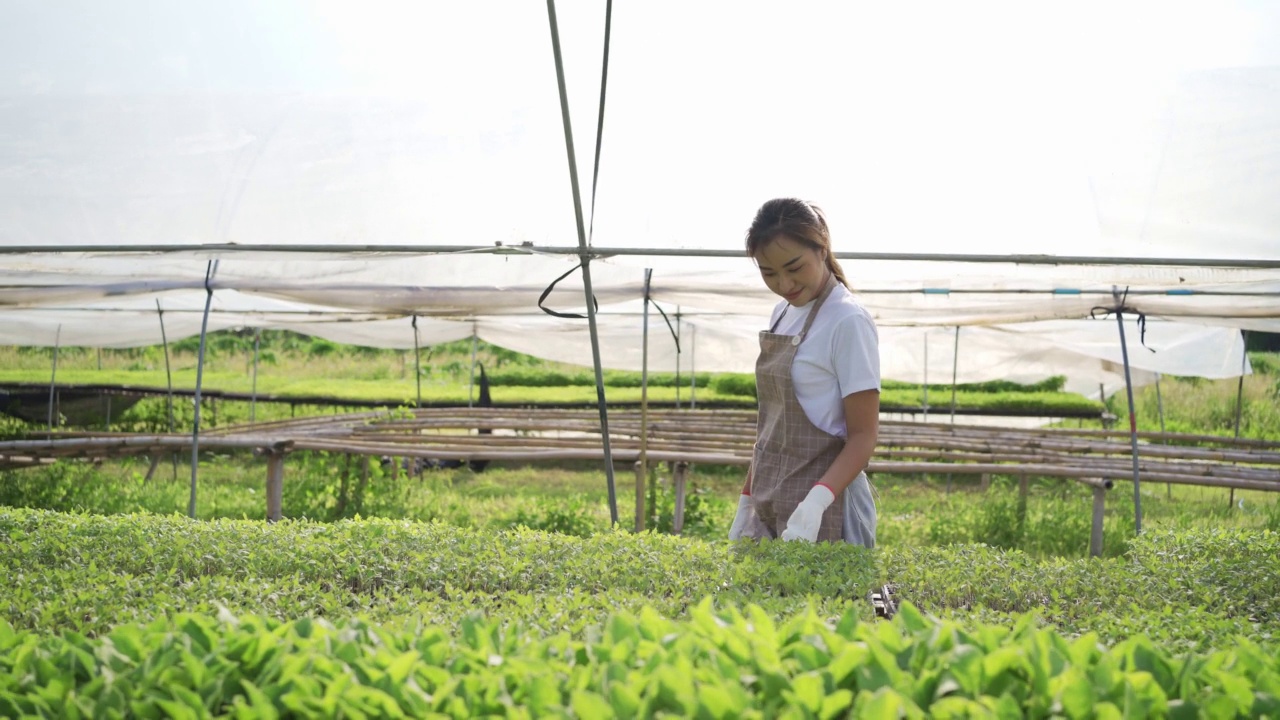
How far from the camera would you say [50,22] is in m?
4.46

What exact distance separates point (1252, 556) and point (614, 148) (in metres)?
3.01

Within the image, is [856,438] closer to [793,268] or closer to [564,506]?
[793,268]

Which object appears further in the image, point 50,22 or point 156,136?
point 156,136

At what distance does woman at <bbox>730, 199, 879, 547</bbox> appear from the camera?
267cm

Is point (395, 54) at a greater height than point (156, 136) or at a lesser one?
greater

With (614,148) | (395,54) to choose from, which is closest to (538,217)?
(614,148)

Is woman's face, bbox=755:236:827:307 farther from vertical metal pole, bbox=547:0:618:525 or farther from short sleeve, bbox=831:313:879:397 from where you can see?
vertical metal pole, bbox=547:0:618:525

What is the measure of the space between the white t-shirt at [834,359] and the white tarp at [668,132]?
66.5 inches

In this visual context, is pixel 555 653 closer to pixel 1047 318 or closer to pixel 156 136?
pixel 156 136

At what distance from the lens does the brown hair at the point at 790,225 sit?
2707mm

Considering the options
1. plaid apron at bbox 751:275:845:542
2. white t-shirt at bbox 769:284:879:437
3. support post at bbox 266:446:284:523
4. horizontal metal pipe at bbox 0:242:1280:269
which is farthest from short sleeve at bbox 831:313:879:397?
support post at bbox 266:446:284:523

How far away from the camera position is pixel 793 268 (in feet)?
9.08

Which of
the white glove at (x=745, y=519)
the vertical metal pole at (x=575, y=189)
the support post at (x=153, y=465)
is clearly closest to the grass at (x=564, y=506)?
the support post at (x=153, y=465)

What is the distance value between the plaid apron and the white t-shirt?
0.09 ft
